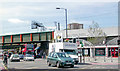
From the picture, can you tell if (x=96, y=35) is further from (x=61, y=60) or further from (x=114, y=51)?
(x=61, y=60)

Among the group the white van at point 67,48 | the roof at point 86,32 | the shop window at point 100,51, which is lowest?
the shop window at point 100,51

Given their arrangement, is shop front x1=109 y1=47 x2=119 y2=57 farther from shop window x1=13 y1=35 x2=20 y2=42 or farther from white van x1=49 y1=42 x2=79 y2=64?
shop window x1=13 y1=35 x2=20 y2=42

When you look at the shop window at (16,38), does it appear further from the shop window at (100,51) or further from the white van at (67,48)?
the white van at (67,48)

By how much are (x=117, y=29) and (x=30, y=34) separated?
26430mm

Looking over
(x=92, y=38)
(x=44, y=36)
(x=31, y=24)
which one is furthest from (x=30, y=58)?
(x=31, y=24)

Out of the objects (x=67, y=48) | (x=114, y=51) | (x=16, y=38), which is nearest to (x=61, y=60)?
(x=67, y=48)

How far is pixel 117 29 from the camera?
53.5m

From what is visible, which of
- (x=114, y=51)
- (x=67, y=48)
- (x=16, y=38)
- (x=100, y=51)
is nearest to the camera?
(x=67, y=48)

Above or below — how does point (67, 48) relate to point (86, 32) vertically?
below

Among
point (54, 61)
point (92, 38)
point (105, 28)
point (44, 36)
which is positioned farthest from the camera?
point (44, 36)

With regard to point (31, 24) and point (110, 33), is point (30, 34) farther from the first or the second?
point (110, 33)

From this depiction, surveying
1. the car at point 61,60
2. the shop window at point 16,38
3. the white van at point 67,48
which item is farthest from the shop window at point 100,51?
the car at point 61,60

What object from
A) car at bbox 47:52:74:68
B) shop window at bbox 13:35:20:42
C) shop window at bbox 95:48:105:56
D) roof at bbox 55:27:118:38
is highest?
roof at bbox 55:27:118:38

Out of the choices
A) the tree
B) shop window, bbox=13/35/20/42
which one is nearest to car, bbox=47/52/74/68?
the tree
